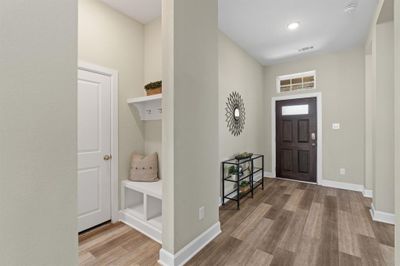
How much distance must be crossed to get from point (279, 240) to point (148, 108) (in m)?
2.38

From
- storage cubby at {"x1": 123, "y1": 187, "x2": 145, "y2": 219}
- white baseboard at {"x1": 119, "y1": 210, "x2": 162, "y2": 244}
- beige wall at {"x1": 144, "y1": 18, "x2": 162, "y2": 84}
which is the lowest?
white baseboard at {"x1": 119, "y1": 210, "x2": 162, "y2": 244}

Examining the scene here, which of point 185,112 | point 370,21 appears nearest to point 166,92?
point 185,112

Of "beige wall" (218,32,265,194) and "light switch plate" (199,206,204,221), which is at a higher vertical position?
"beige wall" (218,32,265,194)

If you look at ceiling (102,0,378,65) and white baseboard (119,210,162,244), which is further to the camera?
ceiling (102,0,378,65)

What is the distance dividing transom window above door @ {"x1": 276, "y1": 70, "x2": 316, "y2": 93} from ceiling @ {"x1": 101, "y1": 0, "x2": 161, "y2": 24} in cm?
334

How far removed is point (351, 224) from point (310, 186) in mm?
1637

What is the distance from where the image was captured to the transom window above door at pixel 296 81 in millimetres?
4258

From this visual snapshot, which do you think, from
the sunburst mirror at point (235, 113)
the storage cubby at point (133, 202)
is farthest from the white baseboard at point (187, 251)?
the sunburst mirror at point (235, 113)

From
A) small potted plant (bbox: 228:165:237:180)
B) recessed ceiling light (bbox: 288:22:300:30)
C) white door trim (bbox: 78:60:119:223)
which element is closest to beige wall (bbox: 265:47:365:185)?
recessed ceiling light (bbox: 288:22:300:30)

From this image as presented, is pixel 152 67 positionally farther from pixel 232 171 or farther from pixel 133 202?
pixel 232 171

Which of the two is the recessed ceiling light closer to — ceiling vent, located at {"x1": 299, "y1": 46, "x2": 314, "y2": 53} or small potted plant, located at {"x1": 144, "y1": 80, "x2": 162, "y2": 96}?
ceiling vent, located at {"x1": 299, "y1": 46, "x2": 314, "y2": 53}

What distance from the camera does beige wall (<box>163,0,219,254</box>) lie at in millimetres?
1642

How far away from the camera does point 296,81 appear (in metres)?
4.46

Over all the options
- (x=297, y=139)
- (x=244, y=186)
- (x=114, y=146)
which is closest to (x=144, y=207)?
(x=114, y=146)
